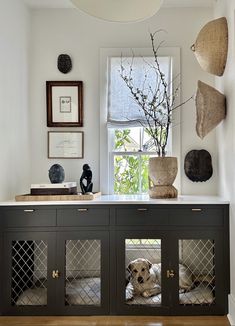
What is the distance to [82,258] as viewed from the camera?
9.14 ft

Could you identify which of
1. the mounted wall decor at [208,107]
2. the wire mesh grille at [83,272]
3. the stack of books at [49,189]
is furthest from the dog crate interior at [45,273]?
the mounted wall decor at [208,107]

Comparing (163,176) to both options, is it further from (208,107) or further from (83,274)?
(83,274)

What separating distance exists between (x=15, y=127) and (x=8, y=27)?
0.84 m

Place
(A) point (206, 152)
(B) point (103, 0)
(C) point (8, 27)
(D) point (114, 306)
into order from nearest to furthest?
(B) point (103, 0), (D) point (114, 306), (C) point (8, 27), (A) point (206, 152)

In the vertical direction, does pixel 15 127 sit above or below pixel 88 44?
below

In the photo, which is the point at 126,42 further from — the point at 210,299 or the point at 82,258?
the point at 210,299

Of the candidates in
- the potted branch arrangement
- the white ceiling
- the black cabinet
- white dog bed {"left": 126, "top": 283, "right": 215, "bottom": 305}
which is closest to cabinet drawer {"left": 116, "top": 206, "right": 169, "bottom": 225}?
the black cabinet

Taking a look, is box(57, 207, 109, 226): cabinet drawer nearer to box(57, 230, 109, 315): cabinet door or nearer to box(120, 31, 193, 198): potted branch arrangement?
box(57, 230, 109, 315): cabinet door

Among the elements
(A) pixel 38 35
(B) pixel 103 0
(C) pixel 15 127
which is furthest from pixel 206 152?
(B) pixel 103 0

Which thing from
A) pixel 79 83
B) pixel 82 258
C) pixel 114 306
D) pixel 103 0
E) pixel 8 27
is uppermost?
pixel 8 27

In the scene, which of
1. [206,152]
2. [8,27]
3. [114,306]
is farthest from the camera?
[206,152]

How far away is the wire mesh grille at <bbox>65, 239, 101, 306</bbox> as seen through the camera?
2.70 meters

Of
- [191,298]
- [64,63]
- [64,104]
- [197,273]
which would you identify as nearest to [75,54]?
[64,63]

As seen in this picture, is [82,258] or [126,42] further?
[126,42]
